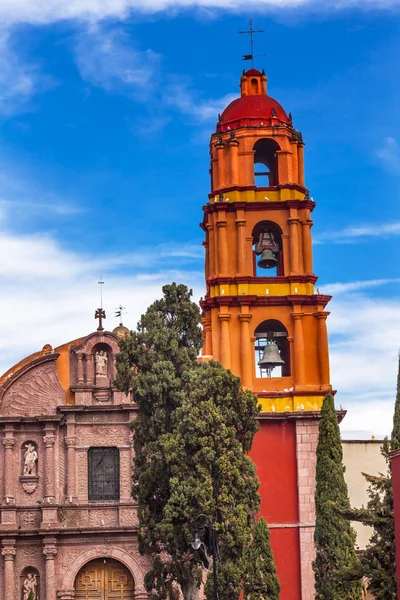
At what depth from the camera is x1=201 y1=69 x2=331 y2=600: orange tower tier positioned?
133 ft

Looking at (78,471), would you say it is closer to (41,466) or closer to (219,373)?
(41,466)

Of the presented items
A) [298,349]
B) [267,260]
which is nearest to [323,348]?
[298,349]

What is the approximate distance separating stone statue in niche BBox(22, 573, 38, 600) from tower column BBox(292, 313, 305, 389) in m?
10.3

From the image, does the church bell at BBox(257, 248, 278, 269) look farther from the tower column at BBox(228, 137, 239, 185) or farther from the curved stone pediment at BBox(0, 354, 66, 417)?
the curved stone pediment at BBox(0, 354, 66, 417)

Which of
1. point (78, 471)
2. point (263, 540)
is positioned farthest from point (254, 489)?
point (78, 471)

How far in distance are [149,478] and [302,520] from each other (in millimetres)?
7387

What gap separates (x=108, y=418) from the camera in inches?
1663

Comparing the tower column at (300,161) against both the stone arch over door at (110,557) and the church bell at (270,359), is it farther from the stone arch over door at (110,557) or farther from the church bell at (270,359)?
the stone arch over door at (110,557)

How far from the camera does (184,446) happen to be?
34094mm

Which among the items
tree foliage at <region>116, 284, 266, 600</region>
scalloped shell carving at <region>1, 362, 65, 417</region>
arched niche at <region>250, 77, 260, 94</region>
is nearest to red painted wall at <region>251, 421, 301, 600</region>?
tree foliage at <region>116, 284, 266, 600</region>

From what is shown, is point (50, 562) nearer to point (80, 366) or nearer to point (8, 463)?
point (8, 463)

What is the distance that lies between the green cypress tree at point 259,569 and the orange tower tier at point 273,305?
6.27 m

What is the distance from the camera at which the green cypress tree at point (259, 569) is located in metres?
33.5

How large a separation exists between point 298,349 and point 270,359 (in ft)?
3.20
